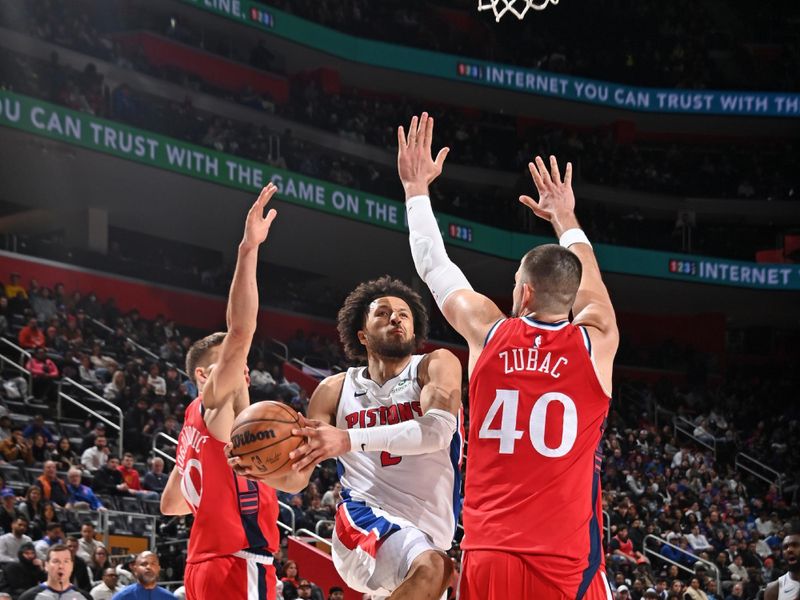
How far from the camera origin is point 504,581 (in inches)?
155

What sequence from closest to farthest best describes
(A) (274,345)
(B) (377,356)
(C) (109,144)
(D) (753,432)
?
(B) (377,356) → (C) (109,144) → (A) (274,345) → (D) (753,432)

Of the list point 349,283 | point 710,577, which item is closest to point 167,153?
point 349,283

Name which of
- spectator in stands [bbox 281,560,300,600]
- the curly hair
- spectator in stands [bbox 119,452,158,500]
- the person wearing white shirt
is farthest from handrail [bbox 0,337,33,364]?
the person wearing white shirt

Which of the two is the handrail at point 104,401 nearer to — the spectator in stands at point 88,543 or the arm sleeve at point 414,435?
the spectator in stands at point 88,543

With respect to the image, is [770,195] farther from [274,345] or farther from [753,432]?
[274,345]

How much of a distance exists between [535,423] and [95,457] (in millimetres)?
10399

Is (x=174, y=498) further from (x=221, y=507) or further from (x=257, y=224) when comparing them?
(x=257, y=224)

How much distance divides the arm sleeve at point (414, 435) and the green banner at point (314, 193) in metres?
16.3

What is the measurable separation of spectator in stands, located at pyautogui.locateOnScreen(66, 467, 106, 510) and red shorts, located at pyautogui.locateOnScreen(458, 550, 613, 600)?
9.02 metres

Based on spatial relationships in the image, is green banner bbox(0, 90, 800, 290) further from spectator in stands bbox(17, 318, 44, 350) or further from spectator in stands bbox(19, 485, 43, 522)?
spectator in stands bbox(19, 485, 43, 522)

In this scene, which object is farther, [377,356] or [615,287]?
[615,287]

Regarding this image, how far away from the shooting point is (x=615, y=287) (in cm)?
2888

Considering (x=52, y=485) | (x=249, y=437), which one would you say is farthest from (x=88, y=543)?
(x=249, y=437)

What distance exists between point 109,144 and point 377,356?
1674cm
